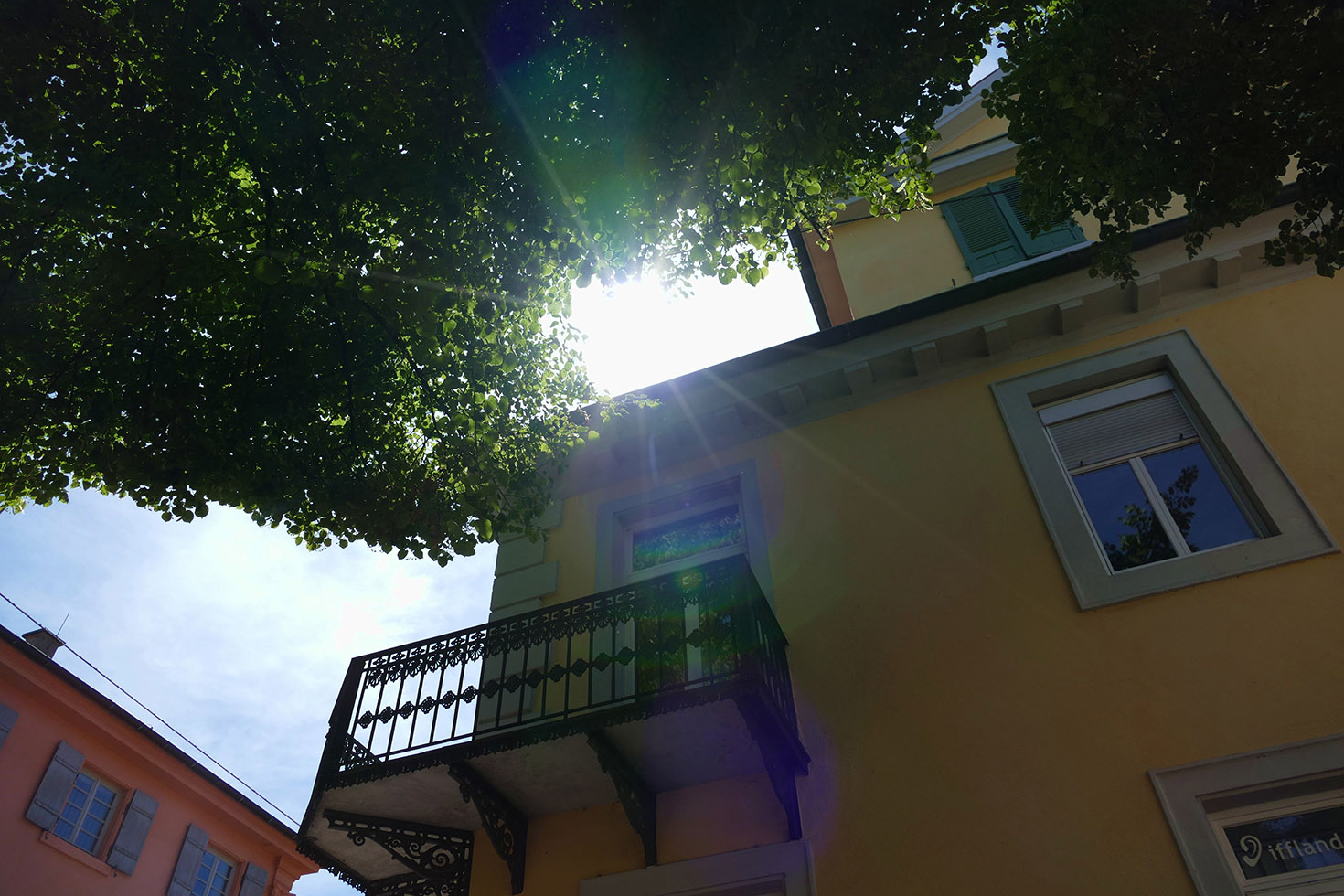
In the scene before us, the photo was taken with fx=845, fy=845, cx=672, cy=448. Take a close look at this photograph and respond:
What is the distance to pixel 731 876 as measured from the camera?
650cm

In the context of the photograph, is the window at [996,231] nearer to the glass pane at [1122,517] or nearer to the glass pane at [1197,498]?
the glass pane at [1197,498]

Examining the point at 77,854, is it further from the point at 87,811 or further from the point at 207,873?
the point at 207,873

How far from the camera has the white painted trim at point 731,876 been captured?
6.35 m

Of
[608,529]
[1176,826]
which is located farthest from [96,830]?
[1176,826]

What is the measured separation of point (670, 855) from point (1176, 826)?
3.64 m

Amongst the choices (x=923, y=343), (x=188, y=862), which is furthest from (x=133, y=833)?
(x=923, y=343)

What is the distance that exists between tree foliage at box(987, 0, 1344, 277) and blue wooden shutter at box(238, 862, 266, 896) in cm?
2130

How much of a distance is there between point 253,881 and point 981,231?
2031cm

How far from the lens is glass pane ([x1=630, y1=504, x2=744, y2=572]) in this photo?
8977 mm

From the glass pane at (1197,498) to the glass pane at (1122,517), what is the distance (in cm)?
17

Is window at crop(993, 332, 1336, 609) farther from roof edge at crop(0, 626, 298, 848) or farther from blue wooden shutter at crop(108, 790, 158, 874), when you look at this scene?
blue wooden shutter at crop(108, 790, 158, 874)

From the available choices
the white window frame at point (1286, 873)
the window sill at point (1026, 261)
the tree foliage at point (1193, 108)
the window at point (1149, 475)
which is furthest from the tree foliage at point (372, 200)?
the white window frame at point (1286, 873)

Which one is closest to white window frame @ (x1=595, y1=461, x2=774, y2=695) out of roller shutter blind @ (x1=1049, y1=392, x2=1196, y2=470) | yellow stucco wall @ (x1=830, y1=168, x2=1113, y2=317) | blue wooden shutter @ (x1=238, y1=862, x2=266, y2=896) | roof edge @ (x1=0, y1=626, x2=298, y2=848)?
yellow stucco wall @ (x1=830, y1=168, x2=1113, y2=317)

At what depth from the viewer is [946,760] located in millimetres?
6438
